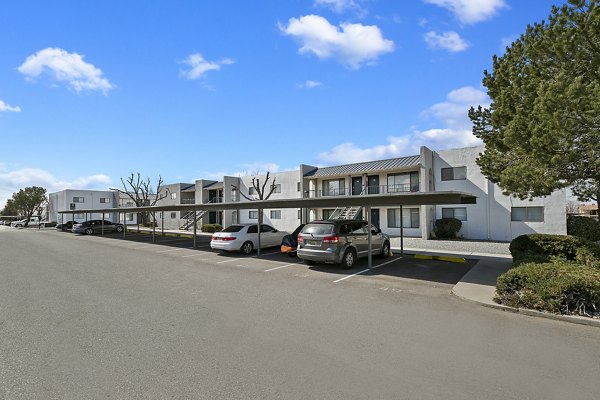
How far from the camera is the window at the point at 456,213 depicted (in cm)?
2303

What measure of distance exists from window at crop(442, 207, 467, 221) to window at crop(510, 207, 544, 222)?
9.09 feet

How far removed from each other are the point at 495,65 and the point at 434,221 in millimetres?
14733

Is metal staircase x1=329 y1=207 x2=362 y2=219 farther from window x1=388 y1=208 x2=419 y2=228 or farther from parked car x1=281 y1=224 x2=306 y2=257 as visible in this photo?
parked car x1=281 y1=224 x2=306 y2=257

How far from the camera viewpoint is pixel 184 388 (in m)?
3.62

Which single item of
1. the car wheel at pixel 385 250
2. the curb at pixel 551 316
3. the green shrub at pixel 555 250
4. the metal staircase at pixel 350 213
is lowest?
the curb at pixel 551 316

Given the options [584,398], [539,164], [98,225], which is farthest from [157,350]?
[98,225]

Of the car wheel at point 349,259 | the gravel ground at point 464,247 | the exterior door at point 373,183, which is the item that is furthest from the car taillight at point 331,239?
the exterior door at point 373,183

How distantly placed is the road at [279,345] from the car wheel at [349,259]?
2526 millimetres

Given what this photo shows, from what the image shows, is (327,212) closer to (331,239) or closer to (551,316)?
(331,239)

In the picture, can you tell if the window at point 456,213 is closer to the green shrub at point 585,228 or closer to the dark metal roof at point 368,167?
the dark metal roof at point 368,167

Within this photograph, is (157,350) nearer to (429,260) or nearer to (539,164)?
(539,164)

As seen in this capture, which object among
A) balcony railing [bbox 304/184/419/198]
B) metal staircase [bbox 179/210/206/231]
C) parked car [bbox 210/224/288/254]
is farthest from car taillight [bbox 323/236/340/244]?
metal staircase [bbox 179/210/206/231]

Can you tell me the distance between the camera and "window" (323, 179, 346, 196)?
2966 centimetres

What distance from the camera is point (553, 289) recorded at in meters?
6.36
